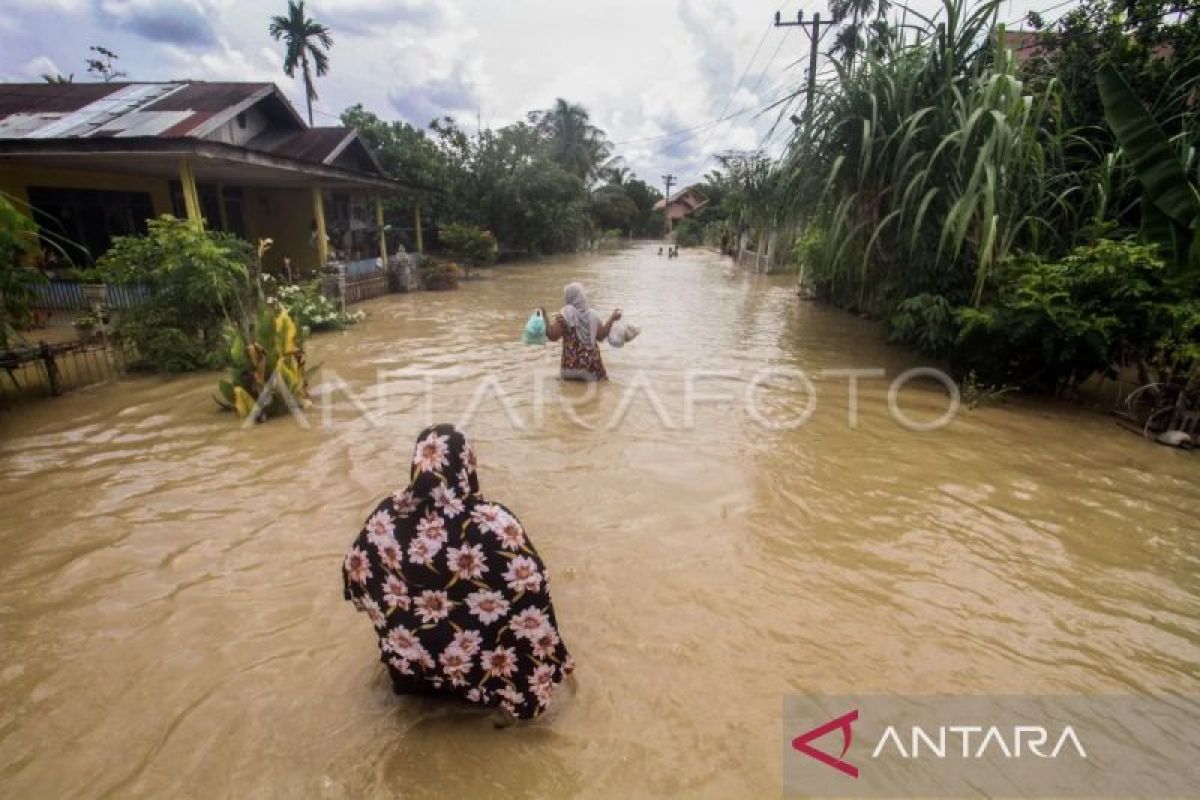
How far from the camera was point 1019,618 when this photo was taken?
127 inches

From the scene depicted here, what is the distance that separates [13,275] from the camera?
19.3 ft

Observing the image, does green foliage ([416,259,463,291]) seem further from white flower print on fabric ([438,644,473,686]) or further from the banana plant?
white flower print on fabric ([438,644,473,686])

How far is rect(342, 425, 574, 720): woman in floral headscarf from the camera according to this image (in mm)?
2205

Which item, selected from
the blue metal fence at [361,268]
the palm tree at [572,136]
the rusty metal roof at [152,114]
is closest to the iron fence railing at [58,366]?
the rusty metal roof at [152,114]

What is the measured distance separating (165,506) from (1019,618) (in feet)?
18.7

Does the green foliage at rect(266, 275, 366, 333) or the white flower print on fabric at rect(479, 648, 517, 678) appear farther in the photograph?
the green foliage at rect(266, 275, 366, 333)

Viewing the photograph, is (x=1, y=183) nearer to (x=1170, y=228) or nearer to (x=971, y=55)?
(x=971, y=55)

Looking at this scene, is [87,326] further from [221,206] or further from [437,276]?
[437,276]

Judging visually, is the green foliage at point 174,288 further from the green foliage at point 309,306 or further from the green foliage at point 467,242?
the green foliage at point 467,242

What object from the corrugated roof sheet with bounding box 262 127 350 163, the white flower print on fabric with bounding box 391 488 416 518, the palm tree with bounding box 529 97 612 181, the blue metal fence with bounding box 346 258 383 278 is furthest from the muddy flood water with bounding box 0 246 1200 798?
the palm tree with bounding box 529 97 612 181

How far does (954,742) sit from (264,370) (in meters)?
6.48

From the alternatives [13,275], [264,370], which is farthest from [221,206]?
→ [264,370]

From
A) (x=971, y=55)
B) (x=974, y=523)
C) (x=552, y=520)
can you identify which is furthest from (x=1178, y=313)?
(x=552, y=520)

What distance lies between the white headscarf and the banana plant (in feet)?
18.4
